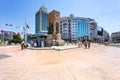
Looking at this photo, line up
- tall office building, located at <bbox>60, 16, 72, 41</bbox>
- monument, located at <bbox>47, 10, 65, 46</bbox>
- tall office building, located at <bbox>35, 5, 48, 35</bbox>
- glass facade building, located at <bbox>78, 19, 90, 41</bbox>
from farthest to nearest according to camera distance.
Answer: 1. glass facade building, located at <bbox>78, 19, 90, 41</bbox>
2. tall office building, located at <bbox>60, 16, 72, 41</bbox>
3. tall office building, located at <bbox>35, 5, 48, 35</bbox>
4. monument, located at <bbox>47, 10, 65, 46</bbox>

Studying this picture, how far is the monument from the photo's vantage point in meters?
27.3

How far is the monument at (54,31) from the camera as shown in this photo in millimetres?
27266

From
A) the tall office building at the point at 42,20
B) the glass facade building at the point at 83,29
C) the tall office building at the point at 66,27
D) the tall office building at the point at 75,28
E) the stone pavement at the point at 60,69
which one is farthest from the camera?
the glass facade building at the point at 83,29

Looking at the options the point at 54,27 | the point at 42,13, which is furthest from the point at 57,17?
the point at 42,13

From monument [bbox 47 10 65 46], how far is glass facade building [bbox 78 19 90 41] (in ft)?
259

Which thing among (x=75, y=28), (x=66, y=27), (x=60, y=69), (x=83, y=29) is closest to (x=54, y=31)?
(x=60, y=69)

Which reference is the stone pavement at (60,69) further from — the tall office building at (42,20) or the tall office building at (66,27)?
the tall office building at (66,27)

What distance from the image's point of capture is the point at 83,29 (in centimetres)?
10944

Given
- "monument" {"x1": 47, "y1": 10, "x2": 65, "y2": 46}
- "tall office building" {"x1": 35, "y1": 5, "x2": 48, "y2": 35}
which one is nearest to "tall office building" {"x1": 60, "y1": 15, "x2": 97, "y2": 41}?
"tall office building" {"x1": 35, "y1": 5, "x2": 48, "y2": 35}

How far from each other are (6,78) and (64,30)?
103 meters

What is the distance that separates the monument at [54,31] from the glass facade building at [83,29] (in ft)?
259

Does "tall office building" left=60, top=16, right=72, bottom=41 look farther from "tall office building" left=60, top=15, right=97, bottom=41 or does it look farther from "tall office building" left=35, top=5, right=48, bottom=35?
"tall office building" left=35, top=5, right=48, bottom=35

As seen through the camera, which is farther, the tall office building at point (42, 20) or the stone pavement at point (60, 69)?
the tall office building at point (42, 20)

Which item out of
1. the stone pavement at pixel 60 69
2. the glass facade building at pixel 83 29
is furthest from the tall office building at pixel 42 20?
the stone pavement at pixel 60 69
